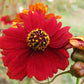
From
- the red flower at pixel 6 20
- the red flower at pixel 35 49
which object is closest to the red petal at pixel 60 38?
the red flower at pixel 35 49

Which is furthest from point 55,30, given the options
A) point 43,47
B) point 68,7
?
point 68,7

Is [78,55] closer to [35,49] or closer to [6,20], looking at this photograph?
[35,49]

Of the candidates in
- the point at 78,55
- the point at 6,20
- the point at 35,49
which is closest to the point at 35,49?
the point at 35,49

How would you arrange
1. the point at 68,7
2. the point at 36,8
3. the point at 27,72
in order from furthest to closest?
the point at 68,7 → the point at 36,8 → the point at 27,72

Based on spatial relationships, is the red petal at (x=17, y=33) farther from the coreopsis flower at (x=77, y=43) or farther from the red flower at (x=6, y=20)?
the red flower at (x=6, y=20)

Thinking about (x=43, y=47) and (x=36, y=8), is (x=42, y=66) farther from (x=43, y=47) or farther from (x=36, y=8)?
(x=36, y=8)

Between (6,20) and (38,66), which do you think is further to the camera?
(6,20)

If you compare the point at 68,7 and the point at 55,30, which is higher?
the point at 55,30

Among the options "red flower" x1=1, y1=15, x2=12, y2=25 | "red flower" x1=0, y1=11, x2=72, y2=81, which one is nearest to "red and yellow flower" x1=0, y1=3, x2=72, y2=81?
"red flower" x1=0, y1=11, x2=72, y2=81
